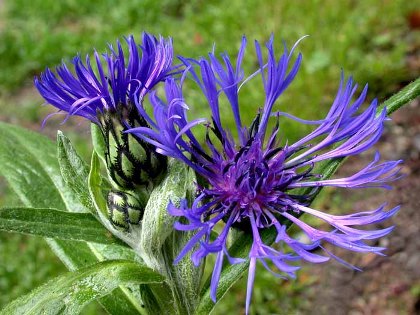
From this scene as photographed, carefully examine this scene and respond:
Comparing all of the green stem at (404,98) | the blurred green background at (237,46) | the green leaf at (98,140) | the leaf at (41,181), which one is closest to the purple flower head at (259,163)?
the green stem at (404,98)

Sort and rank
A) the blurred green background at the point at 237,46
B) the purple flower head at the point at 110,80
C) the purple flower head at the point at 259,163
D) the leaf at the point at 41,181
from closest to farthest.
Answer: the purple flower head at the point at 259,163, the purple flower head at the point at 110,80, the leaf at the point at 41,181, the blurred green background at the point at 237,46

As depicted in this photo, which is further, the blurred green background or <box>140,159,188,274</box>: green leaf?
the blurred green background

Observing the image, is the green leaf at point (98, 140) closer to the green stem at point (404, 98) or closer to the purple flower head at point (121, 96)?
the purple flower head at point (121, 96)

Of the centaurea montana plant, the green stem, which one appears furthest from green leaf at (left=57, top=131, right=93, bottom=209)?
the green stem

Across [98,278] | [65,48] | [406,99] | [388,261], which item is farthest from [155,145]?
[65,48]

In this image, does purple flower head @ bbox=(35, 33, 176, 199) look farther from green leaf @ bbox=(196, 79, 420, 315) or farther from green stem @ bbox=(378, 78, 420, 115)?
green stem @ bbox=(378, 78, 420, 115)

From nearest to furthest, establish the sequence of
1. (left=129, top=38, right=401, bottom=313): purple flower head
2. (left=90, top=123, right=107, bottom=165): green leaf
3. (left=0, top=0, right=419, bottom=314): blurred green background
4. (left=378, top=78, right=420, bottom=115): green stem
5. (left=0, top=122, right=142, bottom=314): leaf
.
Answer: (left=129, top=38, right=401, bottom=313): purple flower head, (left=378, top=78, right=420, bottom=115): green stem, (left=90, top=123, right=107, bottom=165): green leaf, (left=0, top=122, right=142, bottom=314): leaf, (left=0, top=0, right=419, bottom=314): blurred green background
